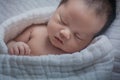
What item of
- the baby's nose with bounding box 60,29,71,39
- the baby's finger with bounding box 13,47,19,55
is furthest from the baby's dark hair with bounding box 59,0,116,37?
the baby's finger with bounding box 13,47,19,55

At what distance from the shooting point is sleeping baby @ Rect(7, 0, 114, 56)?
1.09m

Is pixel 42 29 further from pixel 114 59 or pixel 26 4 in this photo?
pixel 114 59

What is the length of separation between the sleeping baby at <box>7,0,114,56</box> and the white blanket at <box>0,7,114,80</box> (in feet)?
0.13

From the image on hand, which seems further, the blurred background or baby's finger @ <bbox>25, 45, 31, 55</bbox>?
the blurred background

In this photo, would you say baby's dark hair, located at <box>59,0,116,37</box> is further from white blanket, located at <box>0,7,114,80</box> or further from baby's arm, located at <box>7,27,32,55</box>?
baby's arm, located at <box>7,27,32,55</box>

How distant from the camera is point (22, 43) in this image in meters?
1.08

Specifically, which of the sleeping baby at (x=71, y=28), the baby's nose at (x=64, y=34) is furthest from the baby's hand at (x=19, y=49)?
the baby's nose at (x=64, y=34)

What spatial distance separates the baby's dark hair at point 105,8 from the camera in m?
1.09

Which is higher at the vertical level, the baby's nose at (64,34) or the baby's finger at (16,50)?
the baby's nose at (64,34)

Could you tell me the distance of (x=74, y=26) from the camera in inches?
43.0

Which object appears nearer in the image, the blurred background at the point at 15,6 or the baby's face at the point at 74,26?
the baby's face at the point at 74,26

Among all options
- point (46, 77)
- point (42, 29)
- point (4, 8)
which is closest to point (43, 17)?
point (42, 29)

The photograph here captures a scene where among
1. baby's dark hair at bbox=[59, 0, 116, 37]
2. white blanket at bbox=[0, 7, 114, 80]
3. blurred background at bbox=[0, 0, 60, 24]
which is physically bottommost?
white blanket at bbox=[0, 7, 114, 80]

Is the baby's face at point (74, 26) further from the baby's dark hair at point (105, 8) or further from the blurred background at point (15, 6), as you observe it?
the blurred background at point (15, 6)
